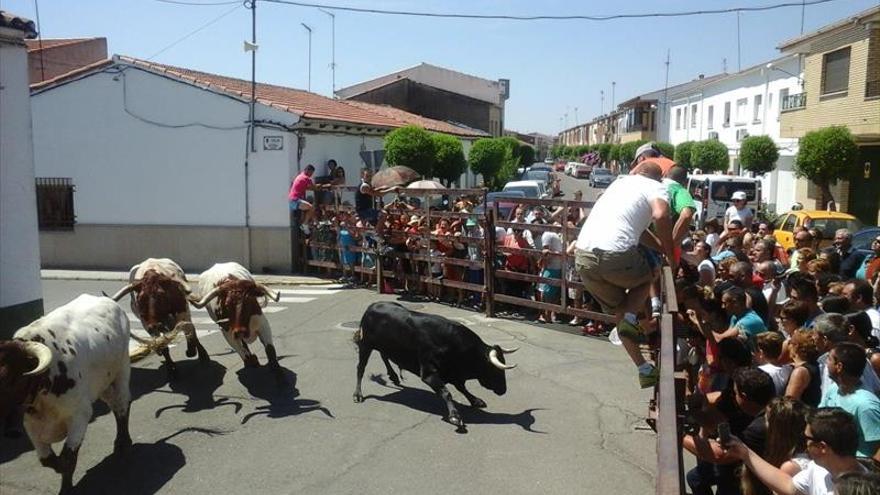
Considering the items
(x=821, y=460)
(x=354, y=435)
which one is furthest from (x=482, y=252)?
(x=821, y=460)

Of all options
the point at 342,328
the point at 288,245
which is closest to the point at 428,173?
the point at 288,245

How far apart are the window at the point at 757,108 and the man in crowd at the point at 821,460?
129 feet

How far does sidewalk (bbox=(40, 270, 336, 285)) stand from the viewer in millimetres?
15582

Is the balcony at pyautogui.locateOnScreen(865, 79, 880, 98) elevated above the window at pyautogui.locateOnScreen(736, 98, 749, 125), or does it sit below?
below

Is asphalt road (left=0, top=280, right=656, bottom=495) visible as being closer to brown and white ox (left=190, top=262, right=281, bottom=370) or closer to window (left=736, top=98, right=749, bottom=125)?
brown and white ox (left=190, top=262, right=281, bottom=370)

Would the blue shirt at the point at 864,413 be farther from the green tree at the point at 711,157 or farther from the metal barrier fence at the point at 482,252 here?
the green tree at the point at 711,157

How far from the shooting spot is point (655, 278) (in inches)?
219

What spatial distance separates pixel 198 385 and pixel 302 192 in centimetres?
792

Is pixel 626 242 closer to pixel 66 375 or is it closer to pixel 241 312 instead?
pixel 66 375

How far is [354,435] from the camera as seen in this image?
275 inches

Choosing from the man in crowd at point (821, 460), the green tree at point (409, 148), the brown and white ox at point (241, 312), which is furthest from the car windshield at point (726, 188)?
the man in crowd at point (821, 460)

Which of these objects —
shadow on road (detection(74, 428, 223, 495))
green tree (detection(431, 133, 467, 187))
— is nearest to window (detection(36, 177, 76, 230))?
green tree (detection(431, 133, 467, 187))

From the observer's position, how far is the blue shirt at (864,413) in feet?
13.6

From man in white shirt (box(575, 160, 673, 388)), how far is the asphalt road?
158 centimetres
